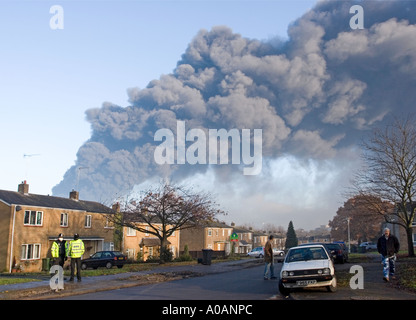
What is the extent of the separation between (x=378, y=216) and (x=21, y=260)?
28558mm

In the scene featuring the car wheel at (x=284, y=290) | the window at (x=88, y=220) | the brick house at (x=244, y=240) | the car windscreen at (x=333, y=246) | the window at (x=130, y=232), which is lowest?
the brick house at (x=244, y=240)

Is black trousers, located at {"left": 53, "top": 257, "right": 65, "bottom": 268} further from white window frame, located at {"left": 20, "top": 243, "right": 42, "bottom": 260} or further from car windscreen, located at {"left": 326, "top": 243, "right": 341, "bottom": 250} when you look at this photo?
white window frame, located at {"left": 20, "top": 243, "right": 42, "bottom": 260}

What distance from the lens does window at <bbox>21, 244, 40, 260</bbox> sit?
3503cm

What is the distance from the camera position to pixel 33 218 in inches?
1442

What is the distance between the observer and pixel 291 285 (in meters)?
12.5

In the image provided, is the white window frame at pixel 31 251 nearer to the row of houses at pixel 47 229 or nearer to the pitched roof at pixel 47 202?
the row of houses at pixel 47 229

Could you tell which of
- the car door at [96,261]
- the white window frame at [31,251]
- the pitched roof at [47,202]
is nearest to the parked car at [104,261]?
the car door at [96,261]

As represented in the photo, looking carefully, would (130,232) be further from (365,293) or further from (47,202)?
(365,293)

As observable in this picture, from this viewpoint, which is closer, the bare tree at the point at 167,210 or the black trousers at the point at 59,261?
the black trousers at the point at 59,261

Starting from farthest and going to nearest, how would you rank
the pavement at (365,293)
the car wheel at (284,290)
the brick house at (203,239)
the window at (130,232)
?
the brick house at (203,239) < the window at (130,232) < the car wheel at (284,290) < the pavement at (365,293)

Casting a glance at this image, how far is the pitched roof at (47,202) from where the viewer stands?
35781 millimetres

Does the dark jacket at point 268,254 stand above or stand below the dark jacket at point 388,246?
below
